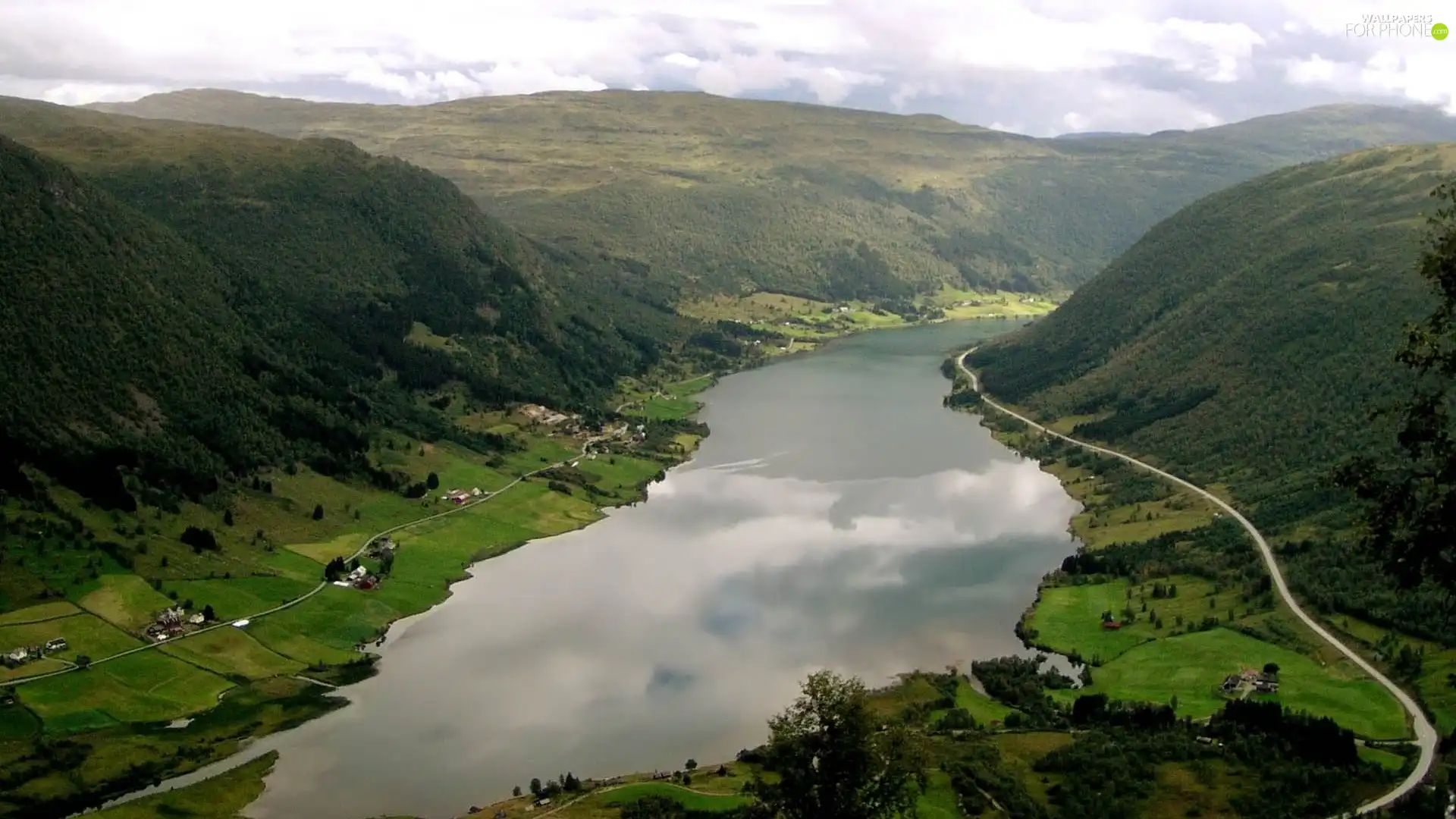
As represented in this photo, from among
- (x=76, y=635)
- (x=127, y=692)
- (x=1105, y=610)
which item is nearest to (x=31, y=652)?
(x=76, y=635)

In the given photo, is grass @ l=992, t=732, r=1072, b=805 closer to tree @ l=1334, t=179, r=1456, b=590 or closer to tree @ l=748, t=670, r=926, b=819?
tree @ l=748, t=670, r=926, b=819

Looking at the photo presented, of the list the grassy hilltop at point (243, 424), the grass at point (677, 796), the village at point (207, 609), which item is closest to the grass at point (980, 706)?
the grass at point (677, 796)

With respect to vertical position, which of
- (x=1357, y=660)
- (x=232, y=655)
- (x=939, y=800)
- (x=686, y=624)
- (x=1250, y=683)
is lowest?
(x=232, y=655)

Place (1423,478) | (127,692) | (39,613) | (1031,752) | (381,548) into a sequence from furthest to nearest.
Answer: (381,548), (39,613), (127,692), (1031,752), (1423,478)

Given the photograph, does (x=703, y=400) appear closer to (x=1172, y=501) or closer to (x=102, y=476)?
(x=1172, y=501)

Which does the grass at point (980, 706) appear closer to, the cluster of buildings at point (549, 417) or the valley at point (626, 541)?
the valley at point (626, 541)

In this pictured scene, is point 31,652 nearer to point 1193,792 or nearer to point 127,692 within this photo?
point 127,692
